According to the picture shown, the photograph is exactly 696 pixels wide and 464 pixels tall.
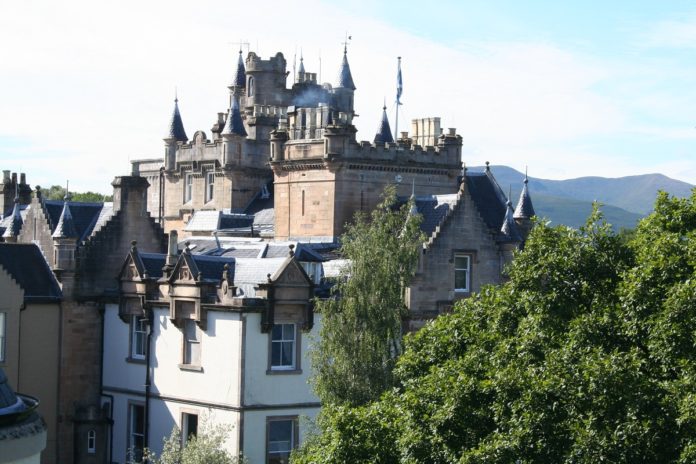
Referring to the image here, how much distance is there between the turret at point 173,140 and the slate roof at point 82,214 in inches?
1441

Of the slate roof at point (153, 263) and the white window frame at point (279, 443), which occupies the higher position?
the slate roof at point (153, 263)

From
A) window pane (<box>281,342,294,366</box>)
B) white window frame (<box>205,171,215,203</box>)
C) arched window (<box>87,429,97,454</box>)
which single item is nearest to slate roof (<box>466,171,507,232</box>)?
white window frame (<box>205,171,215,203</box>)

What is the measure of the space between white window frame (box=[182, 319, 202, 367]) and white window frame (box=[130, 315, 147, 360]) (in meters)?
2.77

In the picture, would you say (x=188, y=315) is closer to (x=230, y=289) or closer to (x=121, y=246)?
(x=230, y=289)

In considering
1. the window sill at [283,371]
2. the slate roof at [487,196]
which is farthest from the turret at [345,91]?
the window sill at [283,371]

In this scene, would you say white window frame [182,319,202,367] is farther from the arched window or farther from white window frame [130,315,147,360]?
the arched window

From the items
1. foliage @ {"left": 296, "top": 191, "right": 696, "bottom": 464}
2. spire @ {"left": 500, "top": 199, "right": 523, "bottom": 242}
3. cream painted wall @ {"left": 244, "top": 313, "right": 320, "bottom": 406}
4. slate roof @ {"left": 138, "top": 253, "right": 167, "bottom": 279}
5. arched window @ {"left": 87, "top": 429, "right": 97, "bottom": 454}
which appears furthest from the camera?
spire @ {"left": 500, "top": 199, "right": 523, "bottom": 242}

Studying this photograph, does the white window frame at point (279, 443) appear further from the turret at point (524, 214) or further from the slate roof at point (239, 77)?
the slate roof at point (239, 77)

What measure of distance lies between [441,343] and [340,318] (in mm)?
11386

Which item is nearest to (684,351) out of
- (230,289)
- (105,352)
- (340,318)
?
(340,318)

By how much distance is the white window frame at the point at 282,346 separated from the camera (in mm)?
51125

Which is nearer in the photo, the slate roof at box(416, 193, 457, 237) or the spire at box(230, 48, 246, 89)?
the slate roof at box(416, 193, 457, 237)

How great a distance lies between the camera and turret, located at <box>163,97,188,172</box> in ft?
321

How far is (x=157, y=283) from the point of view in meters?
54.0
